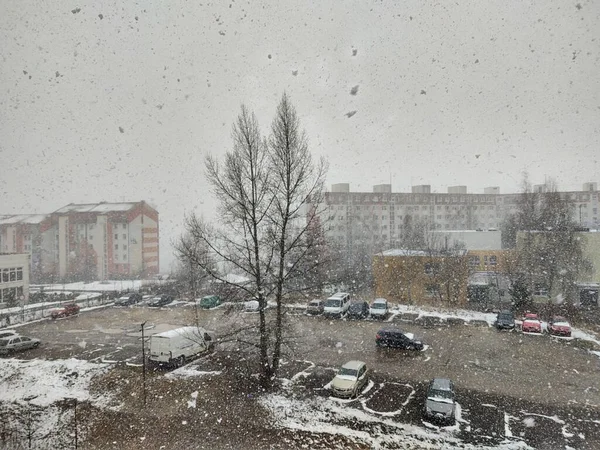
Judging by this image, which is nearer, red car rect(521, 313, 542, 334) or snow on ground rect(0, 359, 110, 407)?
snow on ground rect(0, 359, 110, 407)

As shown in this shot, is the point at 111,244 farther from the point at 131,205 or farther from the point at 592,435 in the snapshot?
the point at 592,435

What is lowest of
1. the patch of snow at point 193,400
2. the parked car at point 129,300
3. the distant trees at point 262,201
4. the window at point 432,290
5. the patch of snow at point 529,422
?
the parked car at point 129,300

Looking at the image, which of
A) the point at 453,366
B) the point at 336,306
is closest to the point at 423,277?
the point at 336,306

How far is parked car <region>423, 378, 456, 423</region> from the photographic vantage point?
40.7 ft

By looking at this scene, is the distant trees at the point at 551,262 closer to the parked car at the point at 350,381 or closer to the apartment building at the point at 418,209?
the parked car at the point at 350,381

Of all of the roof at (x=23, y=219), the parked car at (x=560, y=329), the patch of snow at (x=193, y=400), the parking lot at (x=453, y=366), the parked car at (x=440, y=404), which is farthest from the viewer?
the roof at (x=23, y=219)

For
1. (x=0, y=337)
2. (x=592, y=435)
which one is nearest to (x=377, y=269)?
(x=592, y=435)

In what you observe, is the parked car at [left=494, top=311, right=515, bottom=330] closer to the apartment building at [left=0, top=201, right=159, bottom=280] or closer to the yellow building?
the yellow building

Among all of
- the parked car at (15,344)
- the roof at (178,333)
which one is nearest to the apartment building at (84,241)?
the parked car at (15,344)

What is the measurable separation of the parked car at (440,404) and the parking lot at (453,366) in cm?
42

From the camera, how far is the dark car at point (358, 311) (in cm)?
2815

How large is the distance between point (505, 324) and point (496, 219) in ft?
256

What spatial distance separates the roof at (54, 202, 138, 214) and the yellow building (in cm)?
4681

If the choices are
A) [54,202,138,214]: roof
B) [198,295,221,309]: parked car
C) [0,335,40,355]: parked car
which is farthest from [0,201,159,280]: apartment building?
[0,335,40,355]: parked car
